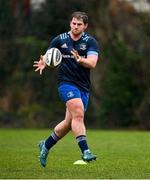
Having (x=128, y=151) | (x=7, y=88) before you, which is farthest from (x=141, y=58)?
(x=128, y=151)

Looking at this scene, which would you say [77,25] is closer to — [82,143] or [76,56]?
[76,56]

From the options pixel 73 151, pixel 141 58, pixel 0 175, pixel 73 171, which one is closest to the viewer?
pixel 0 175

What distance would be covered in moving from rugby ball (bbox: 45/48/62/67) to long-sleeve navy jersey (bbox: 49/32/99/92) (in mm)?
208

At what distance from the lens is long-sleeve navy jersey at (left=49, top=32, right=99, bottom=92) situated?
10.6m

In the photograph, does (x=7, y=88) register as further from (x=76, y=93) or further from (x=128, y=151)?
(x=76, y=93)

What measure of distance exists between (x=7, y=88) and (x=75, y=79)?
22.8 m

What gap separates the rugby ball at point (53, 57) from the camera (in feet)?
34.1

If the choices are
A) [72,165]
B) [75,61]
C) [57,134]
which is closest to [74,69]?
[75,61]

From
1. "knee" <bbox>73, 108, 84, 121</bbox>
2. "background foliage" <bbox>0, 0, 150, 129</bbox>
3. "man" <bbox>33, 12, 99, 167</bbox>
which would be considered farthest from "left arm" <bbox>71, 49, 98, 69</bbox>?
"background foliage" <bbox>0, 0, 150, 129</bbox>

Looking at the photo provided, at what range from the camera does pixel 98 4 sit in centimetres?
3331

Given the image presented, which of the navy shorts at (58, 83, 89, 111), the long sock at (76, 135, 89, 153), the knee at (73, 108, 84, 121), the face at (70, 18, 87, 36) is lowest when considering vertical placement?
the long sock at (76, 135, 89, 153)

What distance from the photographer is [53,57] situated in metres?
10.4

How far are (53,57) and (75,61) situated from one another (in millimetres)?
374

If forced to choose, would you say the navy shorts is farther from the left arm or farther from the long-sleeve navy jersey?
the left arm
